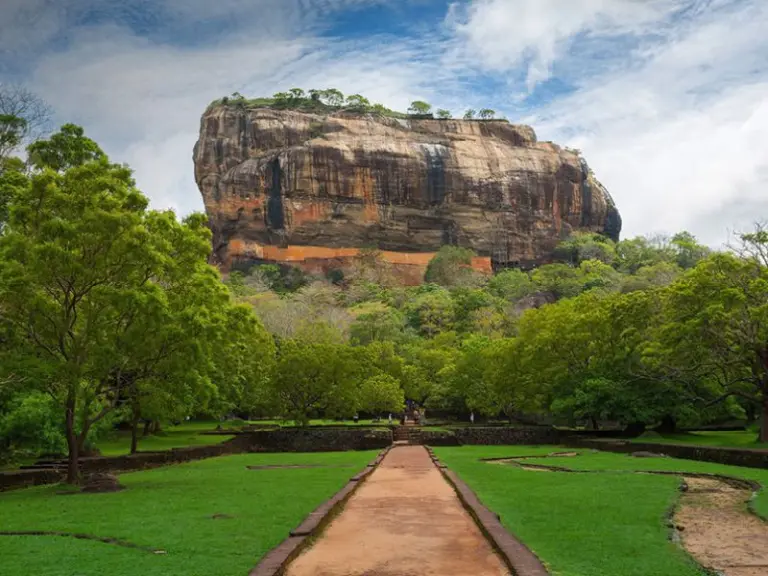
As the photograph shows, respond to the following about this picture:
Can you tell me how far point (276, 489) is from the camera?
14742 mm

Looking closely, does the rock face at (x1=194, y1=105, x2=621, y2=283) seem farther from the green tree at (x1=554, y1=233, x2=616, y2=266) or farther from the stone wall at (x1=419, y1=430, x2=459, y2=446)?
the stone wall at (x1=419, y1=430, x2=459, y2=446)

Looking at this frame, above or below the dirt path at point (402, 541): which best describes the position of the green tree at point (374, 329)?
above

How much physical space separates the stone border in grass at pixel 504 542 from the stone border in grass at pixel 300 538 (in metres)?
2.28

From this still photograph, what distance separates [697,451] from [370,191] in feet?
328

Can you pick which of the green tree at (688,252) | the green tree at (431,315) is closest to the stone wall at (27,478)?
the green tree at (431,315)

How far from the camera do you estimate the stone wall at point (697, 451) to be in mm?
19219

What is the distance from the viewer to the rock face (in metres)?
115

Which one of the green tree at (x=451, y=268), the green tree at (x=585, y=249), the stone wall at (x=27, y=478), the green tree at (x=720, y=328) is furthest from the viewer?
the green tree at (x=585, y=249)

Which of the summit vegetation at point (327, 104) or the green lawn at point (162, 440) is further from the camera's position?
Answer: the summit vegetation at point (327, 104)

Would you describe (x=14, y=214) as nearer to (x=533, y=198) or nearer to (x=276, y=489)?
(x=276, y=489)

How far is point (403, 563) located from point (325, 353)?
98.4 ft

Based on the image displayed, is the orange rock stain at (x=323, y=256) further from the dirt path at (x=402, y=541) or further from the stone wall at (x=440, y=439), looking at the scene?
the dirt path at (x=402, y=541)

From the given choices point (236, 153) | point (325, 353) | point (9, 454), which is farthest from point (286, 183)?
point (9, 454)

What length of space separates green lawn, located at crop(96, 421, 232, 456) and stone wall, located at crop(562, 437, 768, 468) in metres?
17.5
